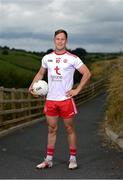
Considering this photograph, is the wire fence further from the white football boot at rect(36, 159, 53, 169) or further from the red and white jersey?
the red and white jersey

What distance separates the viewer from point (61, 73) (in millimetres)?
8258

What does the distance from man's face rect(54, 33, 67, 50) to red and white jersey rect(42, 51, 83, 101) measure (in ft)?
0.39

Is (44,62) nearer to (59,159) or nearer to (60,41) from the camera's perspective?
(60,41)

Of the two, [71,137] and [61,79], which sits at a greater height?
[61,79]

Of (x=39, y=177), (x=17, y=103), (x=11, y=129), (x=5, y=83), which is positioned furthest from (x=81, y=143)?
(x=5, y=83)

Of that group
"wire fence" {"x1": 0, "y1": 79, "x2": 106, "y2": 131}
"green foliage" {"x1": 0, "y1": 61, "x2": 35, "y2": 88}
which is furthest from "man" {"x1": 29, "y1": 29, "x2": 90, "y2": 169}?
"green foliage" {"x1": 0, "y1": 61, "x2": 35, "y2": 88}

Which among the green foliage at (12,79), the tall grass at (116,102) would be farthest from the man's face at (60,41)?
the green foliage at (12,79)

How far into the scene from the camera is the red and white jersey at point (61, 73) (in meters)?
8.27

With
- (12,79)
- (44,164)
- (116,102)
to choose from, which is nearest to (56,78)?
(44,164)

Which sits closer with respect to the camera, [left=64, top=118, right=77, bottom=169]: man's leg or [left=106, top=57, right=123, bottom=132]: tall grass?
[left=64, top=118, right=77, bottom=169]: man's leg

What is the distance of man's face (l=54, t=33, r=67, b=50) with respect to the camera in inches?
326

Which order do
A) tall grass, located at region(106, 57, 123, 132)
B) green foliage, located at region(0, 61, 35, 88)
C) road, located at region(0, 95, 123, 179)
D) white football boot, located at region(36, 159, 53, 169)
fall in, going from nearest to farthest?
road, located at region(0, 95, 123, 179) < white football boot, located at region(36, 159, 53, 169) < tall grass, located at region(106, 57, 123, 132) < green foliage, located at region(0, 61, 35, 88)

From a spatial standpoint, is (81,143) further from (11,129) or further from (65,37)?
(65,37)

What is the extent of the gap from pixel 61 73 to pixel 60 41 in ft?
1.54
